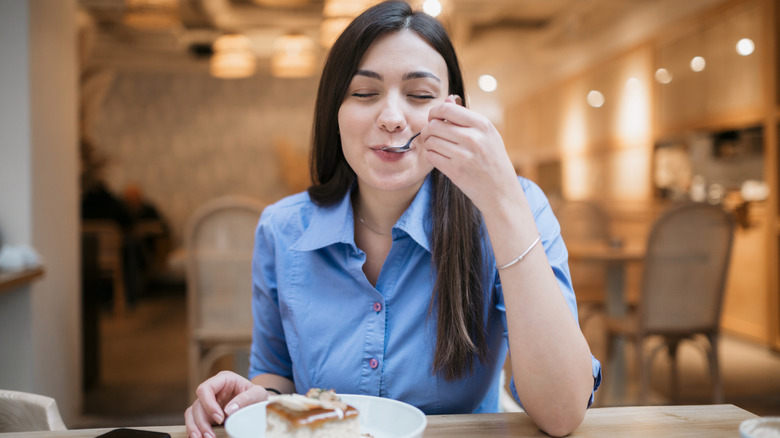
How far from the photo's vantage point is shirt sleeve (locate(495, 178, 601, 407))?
89cm

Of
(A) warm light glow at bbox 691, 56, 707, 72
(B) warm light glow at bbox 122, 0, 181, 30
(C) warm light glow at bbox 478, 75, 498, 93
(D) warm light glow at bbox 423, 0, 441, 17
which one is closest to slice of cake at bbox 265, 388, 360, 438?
(D) warm light glow at bbox 423, 0, 441, 17

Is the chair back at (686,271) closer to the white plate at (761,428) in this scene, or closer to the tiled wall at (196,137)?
the white plate at (761,428)

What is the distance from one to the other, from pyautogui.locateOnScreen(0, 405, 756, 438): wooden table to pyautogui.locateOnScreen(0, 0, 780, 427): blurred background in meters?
0.73

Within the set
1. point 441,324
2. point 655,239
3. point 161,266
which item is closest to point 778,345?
point 655,239

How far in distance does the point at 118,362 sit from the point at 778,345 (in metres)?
4.34

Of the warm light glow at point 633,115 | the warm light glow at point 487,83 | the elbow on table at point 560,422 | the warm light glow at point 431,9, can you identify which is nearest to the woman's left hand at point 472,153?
the elbow on table at point 560,422

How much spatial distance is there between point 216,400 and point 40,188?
1974 millimetres

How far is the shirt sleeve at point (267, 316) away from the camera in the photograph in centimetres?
111

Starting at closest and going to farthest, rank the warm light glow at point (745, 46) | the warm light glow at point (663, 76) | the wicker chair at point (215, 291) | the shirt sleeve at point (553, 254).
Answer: the shirt sleeve at point (553, 254) → the wicker chair at point (215, 291) → the warm light glow at point (745, 46) → the warm light glow at point (663, 76)

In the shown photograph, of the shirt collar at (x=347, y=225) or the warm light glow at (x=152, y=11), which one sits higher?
the warm light glow at (x=152, y=11)

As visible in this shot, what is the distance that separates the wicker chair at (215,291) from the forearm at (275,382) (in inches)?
52.9

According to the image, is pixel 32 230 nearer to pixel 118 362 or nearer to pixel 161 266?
pixel 118 362

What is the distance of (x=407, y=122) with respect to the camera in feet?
3.11

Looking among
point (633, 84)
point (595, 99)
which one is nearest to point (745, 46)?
point (633, 84)
